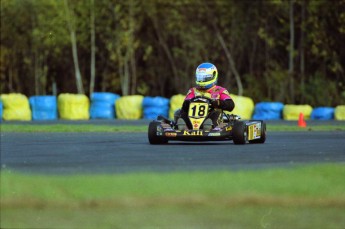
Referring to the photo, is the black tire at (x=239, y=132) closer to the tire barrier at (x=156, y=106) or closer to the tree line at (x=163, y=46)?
the tire barrier at (x=156, y=106)

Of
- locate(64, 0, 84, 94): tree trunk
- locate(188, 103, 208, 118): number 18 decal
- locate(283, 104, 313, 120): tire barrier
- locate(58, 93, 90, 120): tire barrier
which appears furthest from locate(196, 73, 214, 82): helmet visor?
locate(64, 0, 84, 94): tree trunk

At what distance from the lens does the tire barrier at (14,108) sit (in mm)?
34188

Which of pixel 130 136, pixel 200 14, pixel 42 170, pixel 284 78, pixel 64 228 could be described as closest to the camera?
pixel 64 228

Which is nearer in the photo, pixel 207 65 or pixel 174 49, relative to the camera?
pixel 207 65

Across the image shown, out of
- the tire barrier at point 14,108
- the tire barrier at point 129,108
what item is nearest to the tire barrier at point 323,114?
the tire barrier at point 129,108

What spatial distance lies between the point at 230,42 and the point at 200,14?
1853 mm

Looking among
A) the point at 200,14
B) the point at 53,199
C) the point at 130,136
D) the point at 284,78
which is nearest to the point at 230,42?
the point at 200,14

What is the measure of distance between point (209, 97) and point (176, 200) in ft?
29.2

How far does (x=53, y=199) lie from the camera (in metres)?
8.66

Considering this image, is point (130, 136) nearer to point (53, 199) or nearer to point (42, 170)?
Answer: point (42, 170)

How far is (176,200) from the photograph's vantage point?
8680 millimetres

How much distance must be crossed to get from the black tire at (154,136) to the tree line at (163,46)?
23.0 meters

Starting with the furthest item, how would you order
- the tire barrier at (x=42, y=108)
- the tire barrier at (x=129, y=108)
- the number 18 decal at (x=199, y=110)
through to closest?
the tire barrier at (x=129, y=108) → the tire barrier at (x=42, y=108) → the number 18 decal at (x=199, y=110)

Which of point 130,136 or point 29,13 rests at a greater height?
point 29,13
